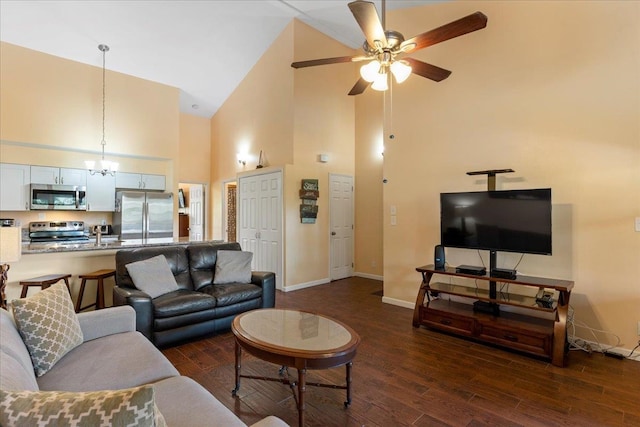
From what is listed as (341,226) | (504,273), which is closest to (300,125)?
(341,226)

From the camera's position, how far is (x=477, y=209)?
Result: 135 inches

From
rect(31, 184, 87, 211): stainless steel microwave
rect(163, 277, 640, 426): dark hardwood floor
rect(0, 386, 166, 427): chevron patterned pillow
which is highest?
rect(31, 184, 87, 211): stainless steel microwave

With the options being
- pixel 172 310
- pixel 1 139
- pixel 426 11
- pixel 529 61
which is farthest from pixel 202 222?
pixel 529 61

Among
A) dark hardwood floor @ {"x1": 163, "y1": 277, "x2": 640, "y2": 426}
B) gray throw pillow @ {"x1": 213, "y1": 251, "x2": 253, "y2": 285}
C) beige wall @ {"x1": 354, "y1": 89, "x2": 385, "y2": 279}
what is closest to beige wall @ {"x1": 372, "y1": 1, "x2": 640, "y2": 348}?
dark hardwood floor @ {"x1": 163, "y1": 277, "x2": 640, "y2": 426}

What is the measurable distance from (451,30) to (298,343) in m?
2.44

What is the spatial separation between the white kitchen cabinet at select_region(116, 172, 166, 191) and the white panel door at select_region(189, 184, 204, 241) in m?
1.44

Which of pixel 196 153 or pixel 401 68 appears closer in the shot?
pixel 401 68

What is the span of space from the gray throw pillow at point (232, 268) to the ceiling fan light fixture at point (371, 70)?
250cm

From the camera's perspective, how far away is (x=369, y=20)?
7.22ft

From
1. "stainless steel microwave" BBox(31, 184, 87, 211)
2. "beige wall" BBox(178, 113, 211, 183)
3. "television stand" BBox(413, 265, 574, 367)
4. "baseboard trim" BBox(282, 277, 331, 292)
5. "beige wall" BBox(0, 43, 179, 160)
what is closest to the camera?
"television stand" BBox(413, 265, 574, 367)

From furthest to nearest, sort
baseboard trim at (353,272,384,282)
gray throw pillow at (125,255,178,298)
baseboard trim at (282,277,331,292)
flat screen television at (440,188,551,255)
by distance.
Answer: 1. baseboard trim at (353,272,384,282)
2. baseboard trim at (282,277,331,292)
3. gray throw pillow at (125,255,178,298)
4. flat screen television at (440,188,551,255)

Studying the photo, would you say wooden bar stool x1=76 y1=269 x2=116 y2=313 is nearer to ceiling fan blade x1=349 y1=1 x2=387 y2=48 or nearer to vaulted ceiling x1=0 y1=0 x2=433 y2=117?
ceiling fan blade x1=349 y1=1 x2=387 y2=48

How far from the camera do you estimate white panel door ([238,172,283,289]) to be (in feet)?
18.2

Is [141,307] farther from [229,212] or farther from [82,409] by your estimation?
[229,212]
